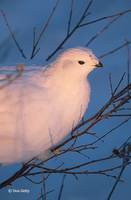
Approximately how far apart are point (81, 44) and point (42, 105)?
3.94 ft

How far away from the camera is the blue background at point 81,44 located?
2.28 meters

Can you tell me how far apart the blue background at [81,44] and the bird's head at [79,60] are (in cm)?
54

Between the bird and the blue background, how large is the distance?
50 cm

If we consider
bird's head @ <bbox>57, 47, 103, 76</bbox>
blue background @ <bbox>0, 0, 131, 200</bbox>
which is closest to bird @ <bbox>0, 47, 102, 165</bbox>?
bird's head @ <bbox>57, 47, 103, 76</bbox>

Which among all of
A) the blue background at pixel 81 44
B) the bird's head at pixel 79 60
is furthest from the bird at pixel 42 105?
A: the blue background at pixel 81 44

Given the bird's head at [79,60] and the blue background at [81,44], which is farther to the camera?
the blue background at [81,44]

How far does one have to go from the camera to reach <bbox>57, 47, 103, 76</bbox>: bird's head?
1.63m

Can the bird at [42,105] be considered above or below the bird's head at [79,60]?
below

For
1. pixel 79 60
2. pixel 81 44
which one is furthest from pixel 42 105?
pixel 81 44

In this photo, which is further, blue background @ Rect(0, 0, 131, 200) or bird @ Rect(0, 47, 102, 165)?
blue background @ Rect(0, 0, 131, 200)

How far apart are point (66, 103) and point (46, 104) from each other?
0.24 ft

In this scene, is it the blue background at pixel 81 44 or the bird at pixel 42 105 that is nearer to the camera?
the bird at pixel 42 105

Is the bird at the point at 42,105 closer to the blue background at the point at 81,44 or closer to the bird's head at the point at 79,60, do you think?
the bird's head at the point at 79,60

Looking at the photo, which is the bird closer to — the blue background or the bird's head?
the bird's head
